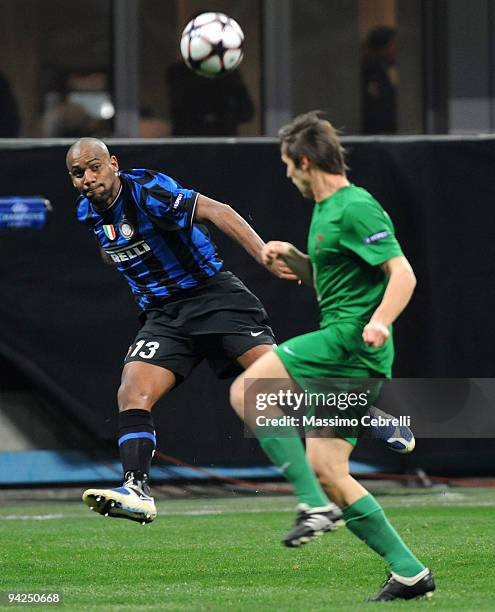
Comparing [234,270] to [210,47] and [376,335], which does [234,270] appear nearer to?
[210,47]

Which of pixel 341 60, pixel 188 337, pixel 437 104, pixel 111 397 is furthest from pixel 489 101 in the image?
pixel 188 337

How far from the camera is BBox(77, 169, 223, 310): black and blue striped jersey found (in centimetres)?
763

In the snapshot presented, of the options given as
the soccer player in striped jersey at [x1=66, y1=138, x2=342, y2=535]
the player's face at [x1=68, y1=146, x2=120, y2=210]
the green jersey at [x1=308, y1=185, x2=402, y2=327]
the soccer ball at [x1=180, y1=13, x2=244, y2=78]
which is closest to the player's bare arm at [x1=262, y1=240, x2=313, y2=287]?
the green jersey at [x1=308, y1=185, x2=402, y2=327]

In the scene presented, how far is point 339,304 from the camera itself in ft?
19.4

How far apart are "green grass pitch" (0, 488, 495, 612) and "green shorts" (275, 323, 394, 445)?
789 millimetres

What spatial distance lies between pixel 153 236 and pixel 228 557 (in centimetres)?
181

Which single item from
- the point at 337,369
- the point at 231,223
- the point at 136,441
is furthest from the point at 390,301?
the point at 136,441

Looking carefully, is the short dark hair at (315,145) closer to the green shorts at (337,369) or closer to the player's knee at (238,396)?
the green shorts at (337,369)

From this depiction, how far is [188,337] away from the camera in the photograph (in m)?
7.66

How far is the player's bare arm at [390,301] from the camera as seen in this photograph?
555cm

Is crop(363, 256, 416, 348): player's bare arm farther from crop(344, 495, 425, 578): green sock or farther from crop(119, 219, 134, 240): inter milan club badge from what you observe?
crop(119, 219, 134, 240): inter milan club badge

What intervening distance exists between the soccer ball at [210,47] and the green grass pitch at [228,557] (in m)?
2.94

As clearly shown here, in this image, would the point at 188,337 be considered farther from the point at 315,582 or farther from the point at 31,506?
the point at 31,506

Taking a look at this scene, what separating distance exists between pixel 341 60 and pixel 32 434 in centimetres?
533
